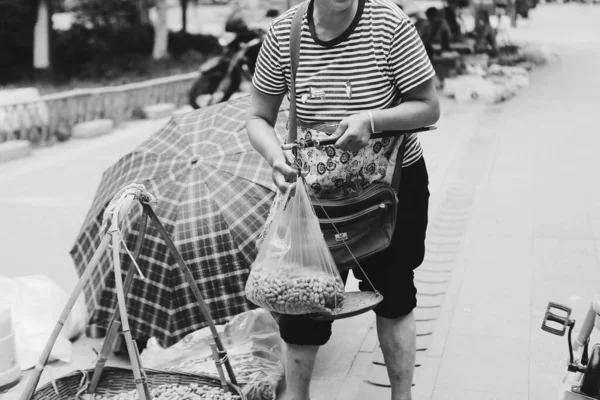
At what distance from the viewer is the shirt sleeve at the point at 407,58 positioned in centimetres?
263

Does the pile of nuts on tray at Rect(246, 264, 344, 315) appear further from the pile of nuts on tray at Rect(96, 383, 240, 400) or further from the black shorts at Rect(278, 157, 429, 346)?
the pile of nuts on tray at Rect(96, 383, 240, 400)

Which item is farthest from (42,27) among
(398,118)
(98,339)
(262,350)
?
(398,118)

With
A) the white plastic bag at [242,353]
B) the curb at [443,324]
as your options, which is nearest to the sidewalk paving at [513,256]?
the curb at [443,324]

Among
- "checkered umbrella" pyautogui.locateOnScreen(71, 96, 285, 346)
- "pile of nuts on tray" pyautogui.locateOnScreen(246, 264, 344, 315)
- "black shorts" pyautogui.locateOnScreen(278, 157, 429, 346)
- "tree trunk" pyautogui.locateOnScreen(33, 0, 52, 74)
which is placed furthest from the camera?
"tree trunk" pyautogui.locateOnScreen(33, 0, 52, 74)

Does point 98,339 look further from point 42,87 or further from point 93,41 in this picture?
point 93,41

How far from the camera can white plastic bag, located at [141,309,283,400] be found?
3.61m

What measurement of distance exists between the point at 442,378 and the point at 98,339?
1.87m

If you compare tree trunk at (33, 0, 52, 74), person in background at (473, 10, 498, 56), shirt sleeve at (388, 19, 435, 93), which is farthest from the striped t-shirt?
person in background at (473, 10, 498, 56)

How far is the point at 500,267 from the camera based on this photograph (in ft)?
16.8

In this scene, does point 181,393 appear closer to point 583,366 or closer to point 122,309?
point 122,309

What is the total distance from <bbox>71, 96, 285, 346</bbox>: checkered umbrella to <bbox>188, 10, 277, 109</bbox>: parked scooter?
7.32 m

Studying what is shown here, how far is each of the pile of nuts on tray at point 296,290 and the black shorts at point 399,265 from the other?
0.25m

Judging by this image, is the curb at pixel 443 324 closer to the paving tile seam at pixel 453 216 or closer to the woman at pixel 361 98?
the paving tile seam at pixel 453 216

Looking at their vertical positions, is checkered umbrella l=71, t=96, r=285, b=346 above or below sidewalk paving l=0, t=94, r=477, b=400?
above
